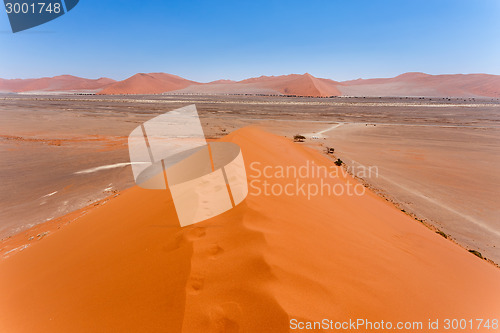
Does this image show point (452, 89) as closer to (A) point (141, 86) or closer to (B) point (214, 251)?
(B) point (214, 251)

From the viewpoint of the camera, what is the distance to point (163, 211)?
320 cm

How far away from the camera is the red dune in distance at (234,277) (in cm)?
170

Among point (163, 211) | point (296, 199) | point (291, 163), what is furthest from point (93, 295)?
point (291, 163)

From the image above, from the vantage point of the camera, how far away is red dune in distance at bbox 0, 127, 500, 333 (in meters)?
1.70

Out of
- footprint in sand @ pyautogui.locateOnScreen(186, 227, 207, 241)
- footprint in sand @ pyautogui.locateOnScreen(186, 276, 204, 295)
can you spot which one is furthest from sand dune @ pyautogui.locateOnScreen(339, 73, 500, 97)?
footprint in sand @ pyautogui.locateOnScreen(186, 276, 204, 295)

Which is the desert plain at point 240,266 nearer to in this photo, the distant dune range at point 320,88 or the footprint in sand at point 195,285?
the footprint in sand at point 195,285

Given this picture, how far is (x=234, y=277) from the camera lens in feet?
6.23

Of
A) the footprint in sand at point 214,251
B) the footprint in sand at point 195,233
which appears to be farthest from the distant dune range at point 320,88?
the footprint in sand at point 214,251

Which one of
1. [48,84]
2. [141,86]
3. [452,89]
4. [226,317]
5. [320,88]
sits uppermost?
[48,84]

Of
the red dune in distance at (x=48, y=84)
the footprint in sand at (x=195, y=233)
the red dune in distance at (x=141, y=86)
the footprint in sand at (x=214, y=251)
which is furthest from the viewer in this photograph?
the red dune in distance at (x=48, y=84)

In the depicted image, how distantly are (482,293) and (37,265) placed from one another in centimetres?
501

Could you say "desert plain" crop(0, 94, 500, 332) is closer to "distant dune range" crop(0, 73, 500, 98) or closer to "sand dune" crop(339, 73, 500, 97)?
"distant dune range" crop(0, 73, 500, 98)

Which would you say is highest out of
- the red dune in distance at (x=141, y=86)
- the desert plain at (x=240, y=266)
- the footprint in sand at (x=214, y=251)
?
the red dune in distance at (x=141, y=86)

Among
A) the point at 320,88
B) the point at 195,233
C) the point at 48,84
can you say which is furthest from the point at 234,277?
the point at 48,84
